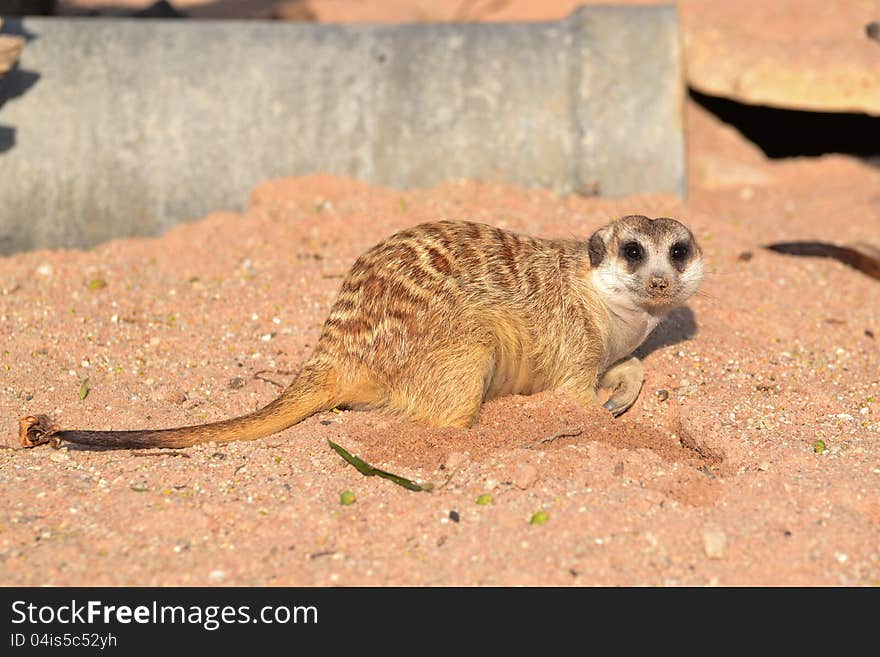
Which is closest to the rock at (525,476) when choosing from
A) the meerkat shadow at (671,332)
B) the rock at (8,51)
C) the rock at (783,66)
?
the meerkat shadow at (671,332)

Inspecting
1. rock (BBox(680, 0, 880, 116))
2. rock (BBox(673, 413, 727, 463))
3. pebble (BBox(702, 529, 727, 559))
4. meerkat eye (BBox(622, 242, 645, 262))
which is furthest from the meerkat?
rock (BBox(680, 0, 880, 116))

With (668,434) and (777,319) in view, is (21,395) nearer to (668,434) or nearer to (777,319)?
(668,434)

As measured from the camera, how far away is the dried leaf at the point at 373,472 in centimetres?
271

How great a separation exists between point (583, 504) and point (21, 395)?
191cm

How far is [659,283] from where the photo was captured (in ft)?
10.6

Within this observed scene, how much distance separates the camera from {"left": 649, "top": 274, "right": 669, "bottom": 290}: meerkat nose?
3.25 m

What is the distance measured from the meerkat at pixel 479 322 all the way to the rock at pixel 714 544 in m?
0.92

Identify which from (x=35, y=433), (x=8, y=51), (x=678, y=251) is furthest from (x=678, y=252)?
(x=8, y=51)

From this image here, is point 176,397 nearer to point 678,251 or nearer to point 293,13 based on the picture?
point 678,251

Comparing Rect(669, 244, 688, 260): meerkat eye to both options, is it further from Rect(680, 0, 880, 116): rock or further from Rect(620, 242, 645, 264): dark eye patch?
Rect(680, 0, 880, 116): rock

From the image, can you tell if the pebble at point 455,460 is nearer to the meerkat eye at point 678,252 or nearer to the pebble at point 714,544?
the pebble at point 714,544

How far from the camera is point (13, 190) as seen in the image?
4.77m

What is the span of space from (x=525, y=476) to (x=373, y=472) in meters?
0.42
